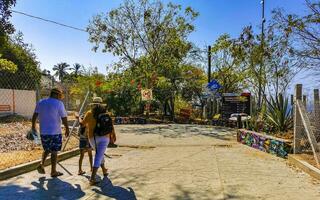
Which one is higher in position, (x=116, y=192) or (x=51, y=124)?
(x=51, y=124)

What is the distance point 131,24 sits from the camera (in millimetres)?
27359

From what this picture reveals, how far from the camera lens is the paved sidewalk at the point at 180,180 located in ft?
20.7

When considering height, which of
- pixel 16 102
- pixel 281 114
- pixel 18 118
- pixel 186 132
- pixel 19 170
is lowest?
pixel 19 170

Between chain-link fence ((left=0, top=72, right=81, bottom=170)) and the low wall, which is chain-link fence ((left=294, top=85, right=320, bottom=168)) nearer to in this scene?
chain-link fence ((left=0, top=72, right=81, bottom=170))

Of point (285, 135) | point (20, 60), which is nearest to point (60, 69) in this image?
point (20, 60)

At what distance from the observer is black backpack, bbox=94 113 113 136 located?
7.23m

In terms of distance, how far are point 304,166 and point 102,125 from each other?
413cm

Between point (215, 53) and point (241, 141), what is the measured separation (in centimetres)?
2156

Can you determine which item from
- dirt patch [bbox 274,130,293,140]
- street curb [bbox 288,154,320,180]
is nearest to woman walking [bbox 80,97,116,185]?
street curb [bbox 288,154,320,180]

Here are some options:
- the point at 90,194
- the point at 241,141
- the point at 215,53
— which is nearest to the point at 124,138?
the point at 241,141

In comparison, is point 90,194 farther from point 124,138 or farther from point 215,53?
point 215,53

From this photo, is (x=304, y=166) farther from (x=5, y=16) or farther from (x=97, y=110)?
(x=5, y=16)

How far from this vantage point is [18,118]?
70.6 ft

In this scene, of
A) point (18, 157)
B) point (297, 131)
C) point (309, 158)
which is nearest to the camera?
point (309, 158)
